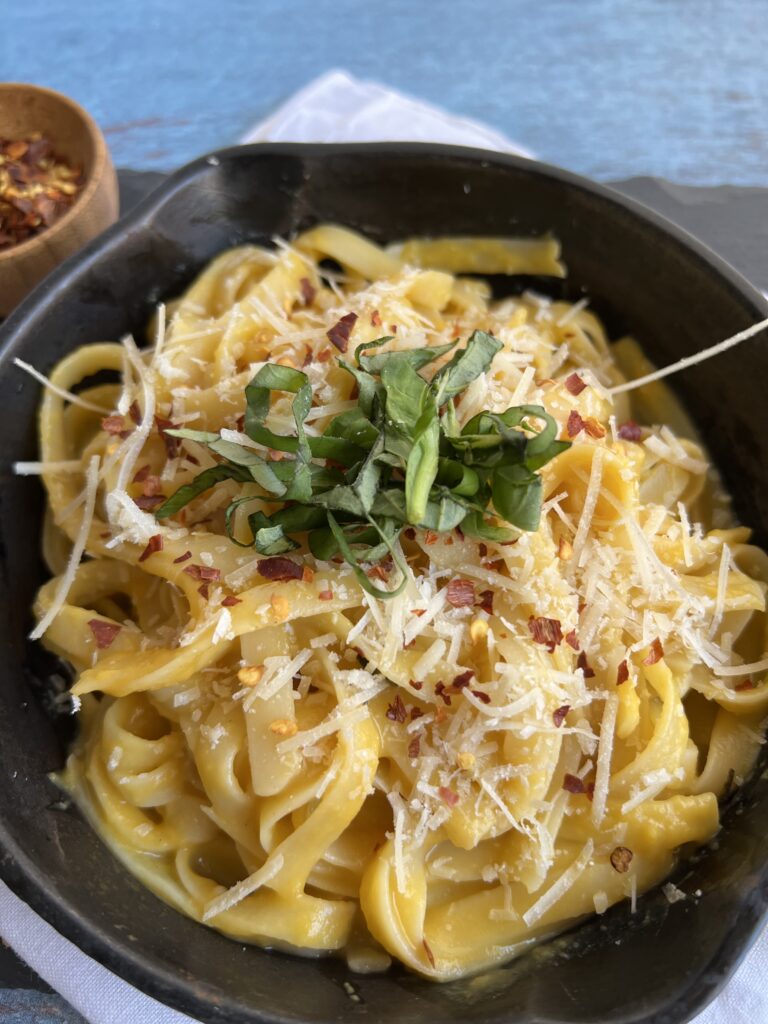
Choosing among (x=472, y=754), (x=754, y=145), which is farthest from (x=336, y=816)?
(x=754, y=145)

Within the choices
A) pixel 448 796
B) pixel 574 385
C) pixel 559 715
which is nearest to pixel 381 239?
pixel 574 385

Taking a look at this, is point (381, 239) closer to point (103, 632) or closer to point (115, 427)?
point (115, 427)

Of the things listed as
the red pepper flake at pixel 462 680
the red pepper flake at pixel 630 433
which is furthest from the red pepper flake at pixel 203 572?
the red pepper flake at pixel 630 433

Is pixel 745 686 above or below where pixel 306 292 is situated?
below

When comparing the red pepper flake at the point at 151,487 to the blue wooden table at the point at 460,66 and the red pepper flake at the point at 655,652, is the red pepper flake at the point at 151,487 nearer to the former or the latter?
the red pepper flake at the point at 655,652

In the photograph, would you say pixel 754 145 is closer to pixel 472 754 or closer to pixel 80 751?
pixel 472 754

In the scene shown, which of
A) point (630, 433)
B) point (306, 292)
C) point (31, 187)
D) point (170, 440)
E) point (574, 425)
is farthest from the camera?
point (31, 187)
